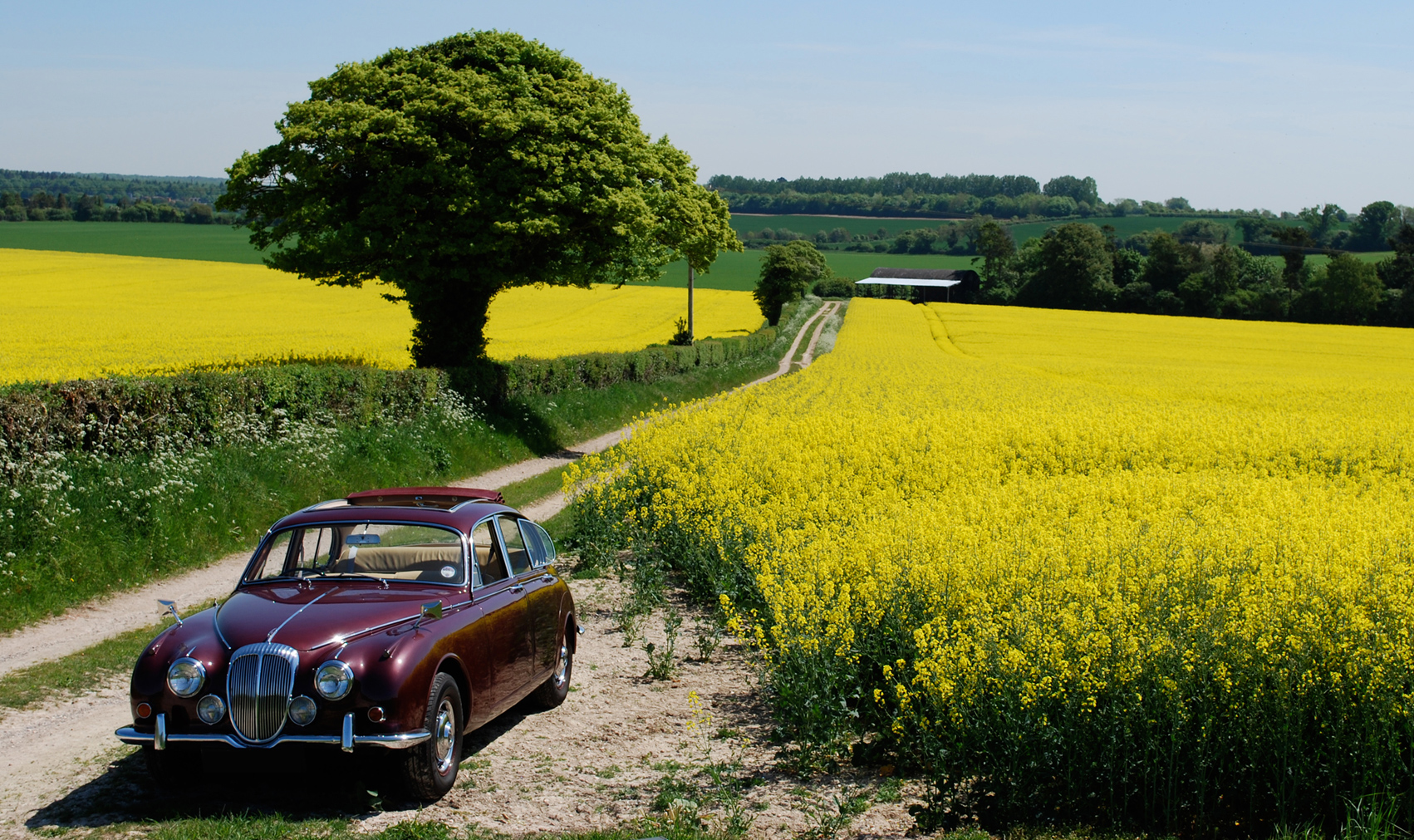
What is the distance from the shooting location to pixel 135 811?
604cm

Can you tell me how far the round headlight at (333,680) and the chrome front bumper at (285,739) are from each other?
5.5 inches

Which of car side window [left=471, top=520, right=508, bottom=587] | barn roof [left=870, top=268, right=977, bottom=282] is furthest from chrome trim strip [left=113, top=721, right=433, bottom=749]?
barn roof [left=870, top=268, right=977, bottom=282]

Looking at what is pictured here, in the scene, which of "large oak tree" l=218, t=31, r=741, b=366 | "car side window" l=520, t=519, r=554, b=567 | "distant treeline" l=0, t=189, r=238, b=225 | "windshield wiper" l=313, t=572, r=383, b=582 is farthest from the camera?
"distant treeline" l=0, t=189, r=238, b=225

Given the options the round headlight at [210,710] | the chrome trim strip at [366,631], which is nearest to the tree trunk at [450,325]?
the chrome trim strip at [366,631]

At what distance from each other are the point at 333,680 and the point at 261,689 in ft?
1.45

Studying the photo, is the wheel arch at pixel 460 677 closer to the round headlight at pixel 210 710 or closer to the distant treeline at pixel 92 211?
the round headlight at pixel 210 710

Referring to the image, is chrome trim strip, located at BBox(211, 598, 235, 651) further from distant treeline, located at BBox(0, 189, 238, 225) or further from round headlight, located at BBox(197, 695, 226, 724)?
distant treeline, located at BBox(0, 189, 238, 225)

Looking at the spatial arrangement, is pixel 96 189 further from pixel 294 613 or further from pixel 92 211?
pixel 294 613

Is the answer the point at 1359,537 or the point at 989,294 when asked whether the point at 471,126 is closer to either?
the point at 1359,537

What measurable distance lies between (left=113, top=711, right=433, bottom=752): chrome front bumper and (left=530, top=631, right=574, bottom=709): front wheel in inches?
89.6

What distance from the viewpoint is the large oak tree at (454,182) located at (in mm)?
24125

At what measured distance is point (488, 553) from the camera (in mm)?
7934

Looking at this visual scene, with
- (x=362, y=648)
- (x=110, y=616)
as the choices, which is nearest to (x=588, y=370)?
(x=110, y=616)

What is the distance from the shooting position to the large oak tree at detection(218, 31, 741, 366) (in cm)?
2412
